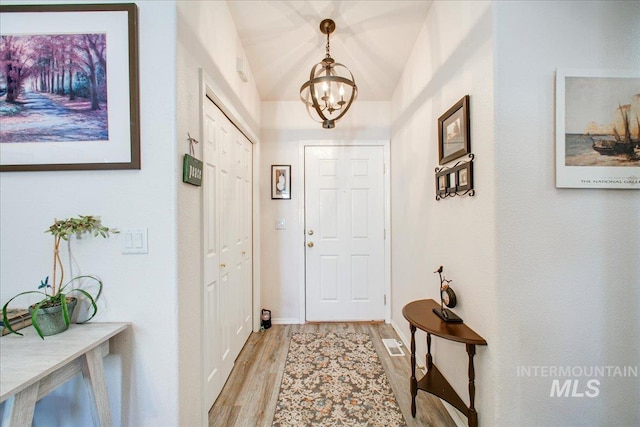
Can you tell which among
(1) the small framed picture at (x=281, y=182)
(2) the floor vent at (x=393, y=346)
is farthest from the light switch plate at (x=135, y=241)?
(2) the floor vent at (x=393, y=346)

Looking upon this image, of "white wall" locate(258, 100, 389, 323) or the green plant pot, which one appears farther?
"white wall" locate(258, 100, 389, 323)

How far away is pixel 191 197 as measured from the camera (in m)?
1.34

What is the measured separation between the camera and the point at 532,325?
1189mm

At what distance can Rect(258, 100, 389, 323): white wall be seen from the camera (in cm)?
289

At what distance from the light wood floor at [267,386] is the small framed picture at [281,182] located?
4.90 feet

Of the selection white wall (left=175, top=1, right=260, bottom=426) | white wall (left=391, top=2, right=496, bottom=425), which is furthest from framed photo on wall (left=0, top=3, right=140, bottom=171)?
white wall (left=391, top=2, right=496, bottom=425)

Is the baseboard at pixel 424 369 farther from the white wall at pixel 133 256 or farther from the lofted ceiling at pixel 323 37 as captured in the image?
the lofted ceiling at pixel 323 37

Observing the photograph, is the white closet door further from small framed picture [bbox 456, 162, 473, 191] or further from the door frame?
small framed picture [bbox 456, 162, 473, 191]

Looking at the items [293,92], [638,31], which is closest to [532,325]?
[638,31]

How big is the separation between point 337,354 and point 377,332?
24.5 inches

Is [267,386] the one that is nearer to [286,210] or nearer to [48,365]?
[48,365]

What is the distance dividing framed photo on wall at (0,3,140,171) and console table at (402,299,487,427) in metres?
1.70

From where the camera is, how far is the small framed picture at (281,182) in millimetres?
2877

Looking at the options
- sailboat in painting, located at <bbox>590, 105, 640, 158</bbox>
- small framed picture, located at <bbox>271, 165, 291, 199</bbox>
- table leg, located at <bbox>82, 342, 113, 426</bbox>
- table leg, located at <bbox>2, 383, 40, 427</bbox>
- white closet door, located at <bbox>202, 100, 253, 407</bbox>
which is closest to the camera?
table leg, located at <bbox>2, 383, 40, 427</bbox>
